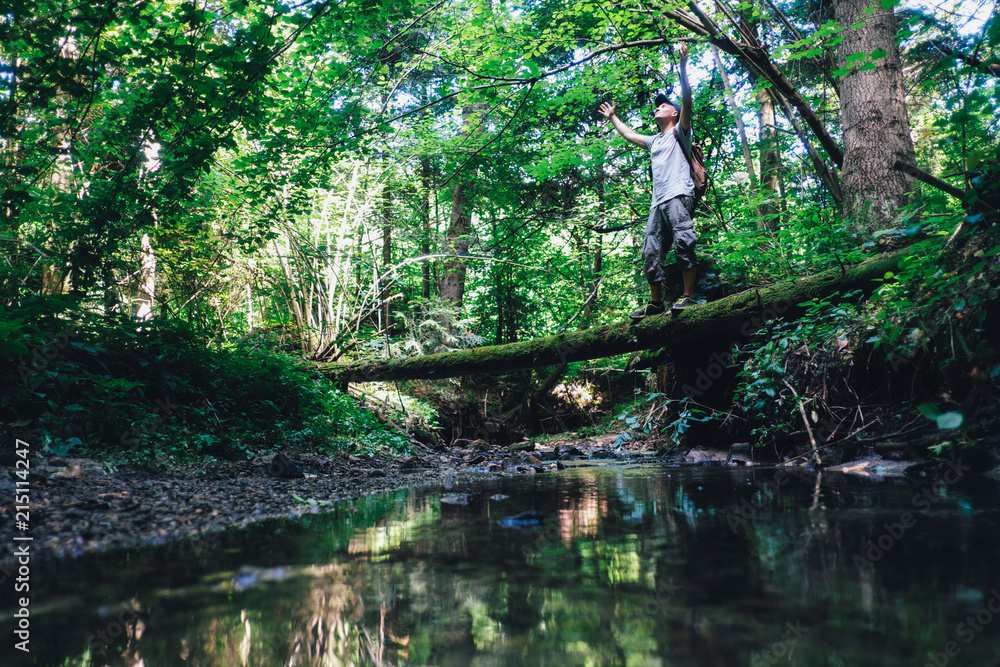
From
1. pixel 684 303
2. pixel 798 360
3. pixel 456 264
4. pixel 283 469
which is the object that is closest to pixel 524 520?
pixel 283 469

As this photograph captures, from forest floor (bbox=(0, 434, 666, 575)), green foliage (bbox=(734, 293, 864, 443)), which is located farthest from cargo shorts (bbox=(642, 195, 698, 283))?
forest floor (bbox=(0, 434, 666, 575))

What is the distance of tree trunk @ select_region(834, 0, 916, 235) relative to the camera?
552 cm

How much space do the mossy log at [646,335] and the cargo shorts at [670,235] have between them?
0.52 metres

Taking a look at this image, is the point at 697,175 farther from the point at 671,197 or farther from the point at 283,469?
the point at 283,469

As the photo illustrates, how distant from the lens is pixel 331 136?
538 cm

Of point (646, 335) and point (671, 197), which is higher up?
point (671, 197)

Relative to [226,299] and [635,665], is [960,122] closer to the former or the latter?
[635,665]

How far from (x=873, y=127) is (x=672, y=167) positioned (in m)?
2.35

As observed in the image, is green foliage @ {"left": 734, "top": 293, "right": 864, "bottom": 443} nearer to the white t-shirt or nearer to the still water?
the white t-shirt

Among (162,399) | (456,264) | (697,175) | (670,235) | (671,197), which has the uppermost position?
(456,264)

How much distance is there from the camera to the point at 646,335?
18.8 ft

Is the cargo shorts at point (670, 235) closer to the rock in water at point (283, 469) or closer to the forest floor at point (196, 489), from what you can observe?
the forest floor at point (196, 489)

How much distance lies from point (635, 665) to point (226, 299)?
9764mm

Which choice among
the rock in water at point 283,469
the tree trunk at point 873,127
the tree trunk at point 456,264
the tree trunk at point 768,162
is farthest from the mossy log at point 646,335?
the tree trunk at point 456,264
